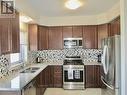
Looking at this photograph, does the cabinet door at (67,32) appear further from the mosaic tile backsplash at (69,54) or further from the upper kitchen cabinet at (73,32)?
the mosaic tile backsplash at (69,54)

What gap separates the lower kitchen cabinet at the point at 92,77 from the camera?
21.1 ft

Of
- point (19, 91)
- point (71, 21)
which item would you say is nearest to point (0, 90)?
point (19, 91)

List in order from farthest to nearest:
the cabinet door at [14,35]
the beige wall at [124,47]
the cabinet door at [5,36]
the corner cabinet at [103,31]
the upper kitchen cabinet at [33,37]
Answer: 1. the upper kitchen cabinet at [33,37]
2. the corner cabinet at [103,31]
3. the cabinet door at [14,35]
4. the beige wall at [124,47]
5. the cabinet door at [5,36]

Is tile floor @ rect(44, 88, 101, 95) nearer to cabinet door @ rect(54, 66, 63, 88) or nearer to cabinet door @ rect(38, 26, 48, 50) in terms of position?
cabinet door @ rect(54, 66, 63, 88)

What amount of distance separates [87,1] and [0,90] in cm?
283

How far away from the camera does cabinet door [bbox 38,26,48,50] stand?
6645mm

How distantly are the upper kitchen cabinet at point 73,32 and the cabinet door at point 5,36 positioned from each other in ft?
11.5

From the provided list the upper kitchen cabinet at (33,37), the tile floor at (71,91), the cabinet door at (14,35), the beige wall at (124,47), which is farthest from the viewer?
the upper kitchen cabinet at (33,37)

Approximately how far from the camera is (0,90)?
9.81 ft

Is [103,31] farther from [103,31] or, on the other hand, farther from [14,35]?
[14,35]


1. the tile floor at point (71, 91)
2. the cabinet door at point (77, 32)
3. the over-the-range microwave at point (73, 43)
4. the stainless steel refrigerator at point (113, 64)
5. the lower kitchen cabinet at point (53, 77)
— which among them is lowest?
the tile floor at point (71, 91)

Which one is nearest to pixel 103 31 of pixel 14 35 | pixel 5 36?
pixel 14 35

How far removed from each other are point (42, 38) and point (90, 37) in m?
1.63

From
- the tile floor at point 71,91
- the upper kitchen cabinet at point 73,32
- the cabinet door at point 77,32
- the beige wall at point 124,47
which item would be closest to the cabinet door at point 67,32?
the upper kitchen cabinet at point 73,32
